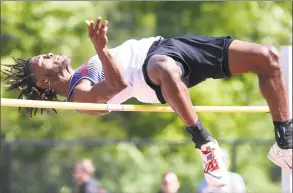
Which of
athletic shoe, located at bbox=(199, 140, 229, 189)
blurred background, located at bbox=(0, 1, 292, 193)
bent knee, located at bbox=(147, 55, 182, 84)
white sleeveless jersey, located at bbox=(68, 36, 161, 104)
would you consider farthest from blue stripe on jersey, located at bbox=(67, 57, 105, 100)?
blurred background, located at bbox=(0, 1, 292, 193)

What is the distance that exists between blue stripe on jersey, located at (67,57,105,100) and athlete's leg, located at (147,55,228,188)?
617mm

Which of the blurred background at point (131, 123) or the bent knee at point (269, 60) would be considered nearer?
the bent knee at point (269, 60)

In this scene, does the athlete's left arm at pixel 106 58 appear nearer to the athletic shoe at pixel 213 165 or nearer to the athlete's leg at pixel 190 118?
the athlete's leg at pixel 190 118

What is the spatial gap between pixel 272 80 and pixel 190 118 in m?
0.59

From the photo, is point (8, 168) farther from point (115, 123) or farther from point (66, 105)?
point (66, 105)

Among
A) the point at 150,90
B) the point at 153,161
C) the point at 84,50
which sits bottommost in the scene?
the point at 153,161

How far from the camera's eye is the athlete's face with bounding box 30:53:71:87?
5.77 meters

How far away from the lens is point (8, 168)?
11.0m

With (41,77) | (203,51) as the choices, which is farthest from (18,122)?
(203,51)

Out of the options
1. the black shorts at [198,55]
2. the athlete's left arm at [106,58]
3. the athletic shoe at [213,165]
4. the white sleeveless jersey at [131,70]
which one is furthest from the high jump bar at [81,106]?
the athletic shoe at [213,165]

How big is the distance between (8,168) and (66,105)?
6077 millimetres

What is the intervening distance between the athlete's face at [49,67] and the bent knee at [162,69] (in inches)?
32.5

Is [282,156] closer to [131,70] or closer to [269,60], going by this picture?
[269,60]

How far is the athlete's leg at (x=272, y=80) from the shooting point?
5148mm
